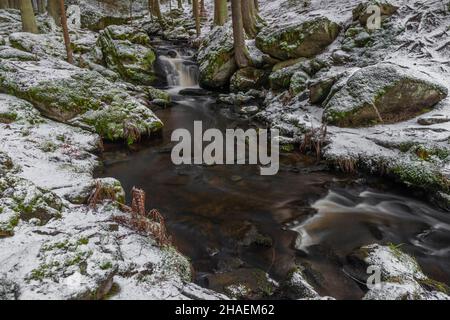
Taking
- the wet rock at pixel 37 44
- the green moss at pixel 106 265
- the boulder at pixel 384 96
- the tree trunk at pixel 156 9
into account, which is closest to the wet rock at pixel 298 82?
the boulder at pixel 384 96

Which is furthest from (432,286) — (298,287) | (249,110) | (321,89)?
(249,110)

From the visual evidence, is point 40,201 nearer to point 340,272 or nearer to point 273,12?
point 340,272

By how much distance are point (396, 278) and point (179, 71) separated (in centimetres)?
1486

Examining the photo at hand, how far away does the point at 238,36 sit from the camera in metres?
13.7

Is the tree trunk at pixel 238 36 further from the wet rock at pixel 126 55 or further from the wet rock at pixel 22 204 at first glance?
the wet rock at pixel 22 204

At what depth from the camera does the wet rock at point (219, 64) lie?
48.4 ft

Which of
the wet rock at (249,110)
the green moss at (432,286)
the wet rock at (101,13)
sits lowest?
the green moss at (432,286)

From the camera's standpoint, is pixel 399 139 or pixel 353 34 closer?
pixel 399 139

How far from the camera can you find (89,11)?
2583 centimetres

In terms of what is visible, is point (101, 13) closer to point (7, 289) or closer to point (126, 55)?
point (126, 55)

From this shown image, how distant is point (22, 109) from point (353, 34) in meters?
11.6

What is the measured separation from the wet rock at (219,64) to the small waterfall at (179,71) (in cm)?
102

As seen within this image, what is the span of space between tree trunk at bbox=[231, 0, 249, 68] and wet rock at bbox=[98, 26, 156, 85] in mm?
4435
